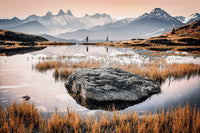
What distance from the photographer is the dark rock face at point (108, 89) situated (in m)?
8.57

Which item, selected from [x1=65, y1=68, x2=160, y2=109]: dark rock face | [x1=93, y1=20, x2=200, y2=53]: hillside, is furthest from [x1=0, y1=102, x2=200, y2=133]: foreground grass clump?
[x1=93, y1=20, x2=200, y2=53]: hillside

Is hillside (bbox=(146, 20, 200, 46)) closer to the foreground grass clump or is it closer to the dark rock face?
the dark rock face

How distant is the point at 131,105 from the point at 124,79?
2.23 metres

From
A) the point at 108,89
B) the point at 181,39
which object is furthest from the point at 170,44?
the point at 108,89

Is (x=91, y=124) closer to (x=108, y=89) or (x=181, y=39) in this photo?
(x=108, y=89)

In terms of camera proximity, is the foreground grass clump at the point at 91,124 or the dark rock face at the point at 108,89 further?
the dark rock face at the point at 108,89

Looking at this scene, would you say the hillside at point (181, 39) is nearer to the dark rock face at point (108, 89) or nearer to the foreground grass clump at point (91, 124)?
the dark rock face at point (108, 89)

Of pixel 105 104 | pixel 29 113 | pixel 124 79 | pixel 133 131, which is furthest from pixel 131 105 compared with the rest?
pixel 29 113

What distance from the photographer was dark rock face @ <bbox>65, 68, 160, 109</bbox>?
857 cm

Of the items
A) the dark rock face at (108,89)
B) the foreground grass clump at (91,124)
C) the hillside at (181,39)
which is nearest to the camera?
the foreground grass clump at (91,124)

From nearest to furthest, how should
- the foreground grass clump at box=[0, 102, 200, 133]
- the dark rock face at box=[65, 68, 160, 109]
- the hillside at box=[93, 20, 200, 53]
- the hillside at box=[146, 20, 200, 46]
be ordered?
the foreground grass clump at box=[0, 102, 200, 133] < the dark rock face at box=[65, 68, 160, 109] < the hillside at box=[93, 20, 200, 53] < the hillside at box=[146, 20, 200, 46]

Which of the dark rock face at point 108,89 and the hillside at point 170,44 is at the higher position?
the hillside at point 170,44

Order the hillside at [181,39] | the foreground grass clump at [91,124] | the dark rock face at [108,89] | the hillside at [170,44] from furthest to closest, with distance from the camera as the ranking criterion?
the hillside at [181,39]
the hillside at [170,44]
the dark rock face at [108,89]
the foreground grass clump at [91,124]

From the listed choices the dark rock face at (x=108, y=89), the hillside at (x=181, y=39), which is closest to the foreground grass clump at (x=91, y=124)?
the dark rock face at (x=108, y=89)
